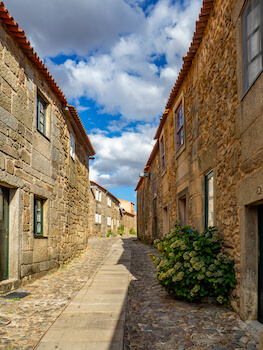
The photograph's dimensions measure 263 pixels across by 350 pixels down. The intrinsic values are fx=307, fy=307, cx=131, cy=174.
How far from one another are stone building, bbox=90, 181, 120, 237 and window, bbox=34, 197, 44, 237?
62.0ft

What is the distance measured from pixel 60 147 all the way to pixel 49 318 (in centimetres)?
546

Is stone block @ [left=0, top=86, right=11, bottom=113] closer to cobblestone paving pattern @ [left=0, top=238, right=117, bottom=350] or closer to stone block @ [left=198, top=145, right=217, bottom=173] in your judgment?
cobblestone paving pattern @ [left=0, top=238, right=117, bottom=350]

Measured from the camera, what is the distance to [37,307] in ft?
15.9

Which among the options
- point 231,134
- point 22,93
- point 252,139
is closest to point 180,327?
point 252,139

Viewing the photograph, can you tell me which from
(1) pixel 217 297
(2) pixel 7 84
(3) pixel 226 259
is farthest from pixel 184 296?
(2) pixel 7 84

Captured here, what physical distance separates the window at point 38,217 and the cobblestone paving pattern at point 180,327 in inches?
119

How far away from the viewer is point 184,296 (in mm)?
4773

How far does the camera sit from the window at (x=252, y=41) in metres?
3.74

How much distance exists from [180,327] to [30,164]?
456 centimetres

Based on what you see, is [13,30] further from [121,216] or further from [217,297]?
[121,216]

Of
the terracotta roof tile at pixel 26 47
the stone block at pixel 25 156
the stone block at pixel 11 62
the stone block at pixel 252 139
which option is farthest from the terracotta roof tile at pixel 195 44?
the stone block at pixel 25 156

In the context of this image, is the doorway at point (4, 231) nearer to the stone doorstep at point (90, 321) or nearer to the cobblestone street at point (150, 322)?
the cobblestone street at point (150, 322)

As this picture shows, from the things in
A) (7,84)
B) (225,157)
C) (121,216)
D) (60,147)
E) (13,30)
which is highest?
(13,30)

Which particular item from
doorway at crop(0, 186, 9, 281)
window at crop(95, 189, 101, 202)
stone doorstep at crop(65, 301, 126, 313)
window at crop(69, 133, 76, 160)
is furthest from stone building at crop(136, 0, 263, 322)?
window at crop(95, 189, 101, 202)
